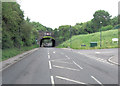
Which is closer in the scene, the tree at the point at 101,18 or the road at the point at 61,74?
the road at the point at 61,74

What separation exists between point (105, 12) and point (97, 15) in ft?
21.4

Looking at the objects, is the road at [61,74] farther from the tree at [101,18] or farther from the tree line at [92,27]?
the tree at [101,18]

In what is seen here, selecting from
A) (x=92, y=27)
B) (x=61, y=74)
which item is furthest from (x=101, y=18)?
(x=61, y=74)

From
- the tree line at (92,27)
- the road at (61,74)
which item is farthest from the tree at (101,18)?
the road at (61,74)

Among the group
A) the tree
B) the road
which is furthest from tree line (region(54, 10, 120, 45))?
the road

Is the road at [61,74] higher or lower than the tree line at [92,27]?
lower

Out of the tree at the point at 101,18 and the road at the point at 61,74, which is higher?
the tree at the point at 101,18

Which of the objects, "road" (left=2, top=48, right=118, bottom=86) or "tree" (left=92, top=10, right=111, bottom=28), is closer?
"road" (left=2, top=48, right=118, bottom=86)

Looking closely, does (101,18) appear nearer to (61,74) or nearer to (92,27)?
(92,27)

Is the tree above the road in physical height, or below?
above

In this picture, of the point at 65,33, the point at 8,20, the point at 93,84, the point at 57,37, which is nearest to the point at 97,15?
the point at 65,33

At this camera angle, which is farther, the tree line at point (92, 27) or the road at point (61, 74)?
the tree line at point (92, 27)

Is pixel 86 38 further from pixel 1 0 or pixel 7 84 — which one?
pixel 7 84

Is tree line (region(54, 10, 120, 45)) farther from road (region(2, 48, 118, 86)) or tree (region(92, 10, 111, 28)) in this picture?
road (region(2, 48, 118, 86))
